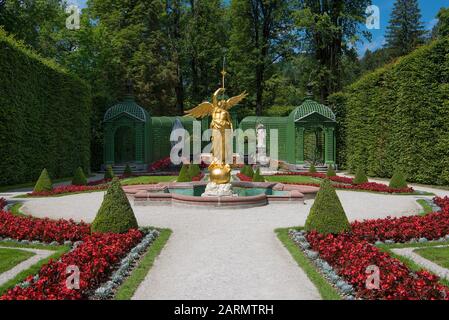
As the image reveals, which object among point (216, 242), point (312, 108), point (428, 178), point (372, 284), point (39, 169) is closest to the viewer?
point (372, 284)

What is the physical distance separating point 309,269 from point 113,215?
458 centimetres

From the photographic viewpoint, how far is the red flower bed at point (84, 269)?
536cm

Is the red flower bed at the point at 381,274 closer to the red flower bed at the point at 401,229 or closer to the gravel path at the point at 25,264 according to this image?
the red flower bed at the point at 401,229

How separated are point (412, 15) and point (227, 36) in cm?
3297

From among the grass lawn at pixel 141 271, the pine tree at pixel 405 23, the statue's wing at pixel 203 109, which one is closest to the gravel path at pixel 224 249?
the grass lawn at pixel 141 271

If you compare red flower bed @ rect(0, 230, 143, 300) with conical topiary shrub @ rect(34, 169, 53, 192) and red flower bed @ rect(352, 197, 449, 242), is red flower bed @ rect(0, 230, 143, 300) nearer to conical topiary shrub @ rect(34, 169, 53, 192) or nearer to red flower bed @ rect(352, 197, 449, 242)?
red flower bed @ rect(352, 197, 449, 242)

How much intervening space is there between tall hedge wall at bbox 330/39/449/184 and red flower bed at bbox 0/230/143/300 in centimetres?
1795

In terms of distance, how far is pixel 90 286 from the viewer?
242 inches

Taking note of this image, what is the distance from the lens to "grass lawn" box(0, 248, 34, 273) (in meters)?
7.22

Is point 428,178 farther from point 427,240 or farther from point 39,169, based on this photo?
point 39,169

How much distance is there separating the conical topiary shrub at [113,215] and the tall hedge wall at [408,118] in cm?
1732

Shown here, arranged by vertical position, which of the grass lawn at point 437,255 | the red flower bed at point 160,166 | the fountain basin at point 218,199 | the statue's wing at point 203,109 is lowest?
the grass lawn at point 437,255

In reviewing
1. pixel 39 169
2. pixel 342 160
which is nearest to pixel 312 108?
pixel 342 160

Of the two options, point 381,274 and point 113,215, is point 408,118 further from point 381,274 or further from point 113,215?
point 113,215
